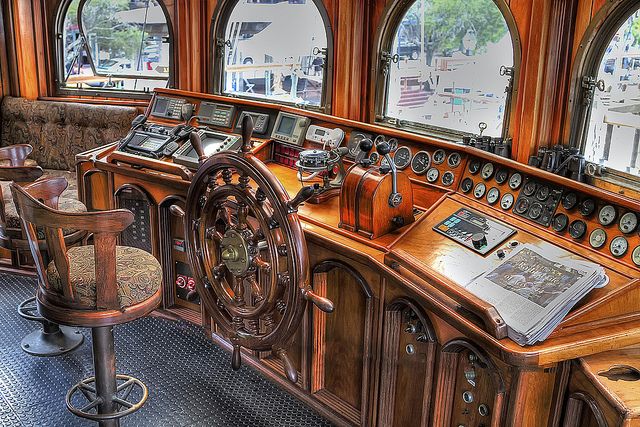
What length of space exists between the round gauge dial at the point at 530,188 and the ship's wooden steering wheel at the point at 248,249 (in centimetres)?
84

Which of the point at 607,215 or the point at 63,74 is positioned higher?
the point at 63,74

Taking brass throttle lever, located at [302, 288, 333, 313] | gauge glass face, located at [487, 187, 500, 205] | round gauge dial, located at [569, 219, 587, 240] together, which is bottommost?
brass throttle lever, located at [302, 288, 333, 313]

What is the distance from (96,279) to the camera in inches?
81.2

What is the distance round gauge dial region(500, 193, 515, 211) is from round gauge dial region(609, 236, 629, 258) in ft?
1.37

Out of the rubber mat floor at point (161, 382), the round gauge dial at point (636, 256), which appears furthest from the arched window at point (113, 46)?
the round gauge dial at point (636, 256)

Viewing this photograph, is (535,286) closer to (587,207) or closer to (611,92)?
(587,207)

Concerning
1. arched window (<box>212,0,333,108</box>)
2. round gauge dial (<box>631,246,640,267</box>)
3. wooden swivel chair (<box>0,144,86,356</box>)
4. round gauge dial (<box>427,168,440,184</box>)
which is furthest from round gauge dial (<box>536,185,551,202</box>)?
wooden swivel chair (<box>0,144,86,356</box>)

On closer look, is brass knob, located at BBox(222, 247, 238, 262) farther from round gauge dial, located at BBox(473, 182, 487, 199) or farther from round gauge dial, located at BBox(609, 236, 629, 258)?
round gauge dial, located at BBox(609, 236, 629, 258)

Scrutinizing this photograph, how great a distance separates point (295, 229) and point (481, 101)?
1285mm

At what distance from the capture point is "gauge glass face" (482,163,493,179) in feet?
7.90

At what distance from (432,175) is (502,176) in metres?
0.34

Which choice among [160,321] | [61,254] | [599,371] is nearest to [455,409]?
[599,371]

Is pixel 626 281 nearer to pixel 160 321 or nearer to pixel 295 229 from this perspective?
pixel 295 229

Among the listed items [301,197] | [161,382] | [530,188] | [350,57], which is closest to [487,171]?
[530,188]
